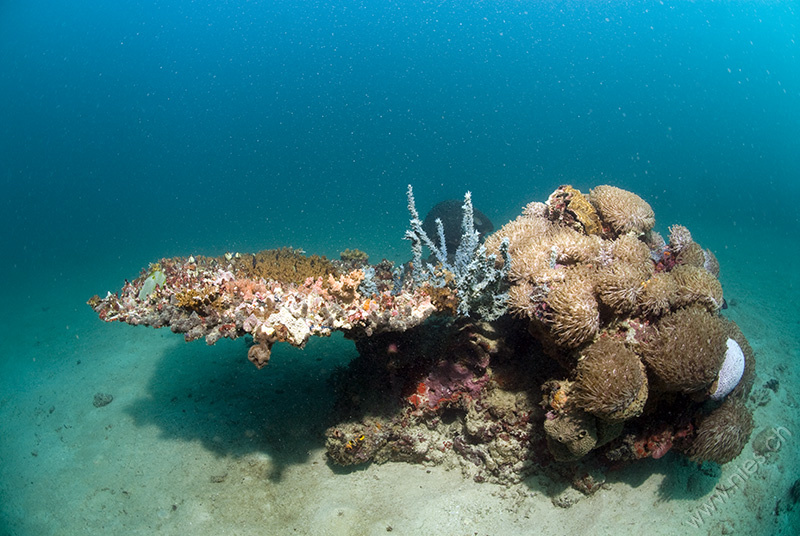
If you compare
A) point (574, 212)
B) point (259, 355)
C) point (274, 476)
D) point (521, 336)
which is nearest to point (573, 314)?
point (521, 336)

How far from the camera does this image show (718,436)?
404 centimetres

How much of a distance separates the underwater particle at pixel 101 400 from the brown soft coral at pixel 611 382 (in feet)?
27.1

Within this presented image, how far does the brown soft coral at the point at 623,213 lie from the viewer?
4816mm

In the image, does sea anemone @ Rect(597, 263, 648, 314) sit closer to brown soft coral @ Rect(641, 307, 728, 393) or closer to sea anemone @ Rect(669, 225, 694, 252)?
brown soft coral @ Rect(641, 307, 728, 393)

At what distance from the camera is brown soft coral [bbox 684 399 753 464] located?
4.04m

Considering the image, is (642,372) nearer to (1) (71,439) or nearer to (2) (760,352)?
(2) (760,352)

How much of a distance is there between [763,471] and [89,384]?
39.8ft

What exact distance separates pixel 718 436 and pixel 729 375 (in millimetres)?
661

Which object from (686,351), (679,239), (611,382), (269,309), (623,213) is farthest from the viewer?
(623,213)

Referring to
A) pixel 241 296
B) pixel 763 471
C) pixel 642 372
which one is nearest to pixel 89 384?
pixel 241 296

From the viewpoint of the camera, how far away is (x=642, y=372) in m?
3.55

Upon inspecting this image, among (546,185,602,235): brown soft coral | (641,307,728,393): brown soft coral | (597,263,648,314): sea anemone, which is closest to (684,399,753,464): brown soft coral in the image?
(641,307,728,393): brown soft coral

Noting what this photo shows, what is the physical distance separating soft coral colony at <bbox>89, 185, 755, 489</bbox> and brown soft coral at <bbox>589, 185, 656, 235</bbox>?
17mm

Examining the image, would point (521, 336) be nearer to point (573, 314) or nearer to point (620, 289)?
point (573, 314)
